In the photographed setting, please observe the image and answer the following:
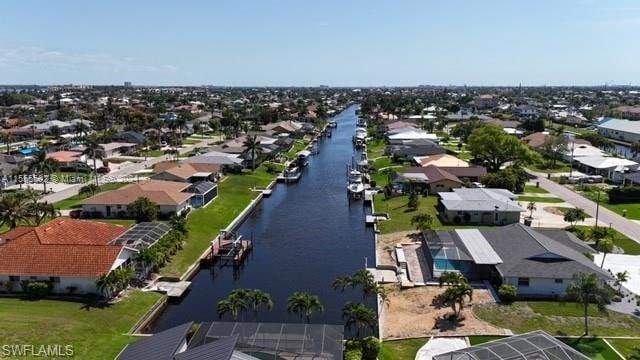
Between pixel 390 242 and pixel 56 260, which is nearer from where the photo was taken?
pixel 56 260

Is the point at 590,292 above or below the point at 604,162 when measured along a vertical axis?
below

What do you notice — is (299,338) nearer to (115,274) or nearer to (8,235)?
(115,274)

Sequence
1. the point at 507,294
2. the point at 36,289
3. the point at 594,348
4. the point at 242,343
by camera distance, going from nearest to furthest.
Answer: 1. the point at 242,343
2. the point at 594,348
3. the point at 36,289
4. the point at 507,294

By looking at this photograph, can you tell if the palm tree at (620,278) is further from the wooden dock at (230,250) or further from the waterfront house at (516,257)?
the wooden dock at (230,250)

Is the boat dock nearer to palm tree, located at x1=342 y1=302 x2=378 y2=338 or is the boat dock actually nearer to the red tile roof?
the red tile roof

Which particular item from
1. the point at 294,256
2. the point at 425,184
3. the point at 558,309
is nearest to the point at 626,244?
the point at 558,309

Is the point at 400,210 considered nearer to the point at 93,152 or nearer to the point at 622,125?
the point at 93,152

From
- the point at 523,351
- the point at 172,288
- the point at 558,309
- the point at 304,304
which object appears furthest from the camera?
the point at 172,288

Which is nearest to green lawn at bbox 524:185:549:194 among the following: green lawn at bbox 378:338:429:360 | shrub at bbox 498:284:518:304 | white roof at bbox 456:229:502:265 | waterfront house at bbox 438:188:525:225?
waterfront house at bbox 438:188:525:225
